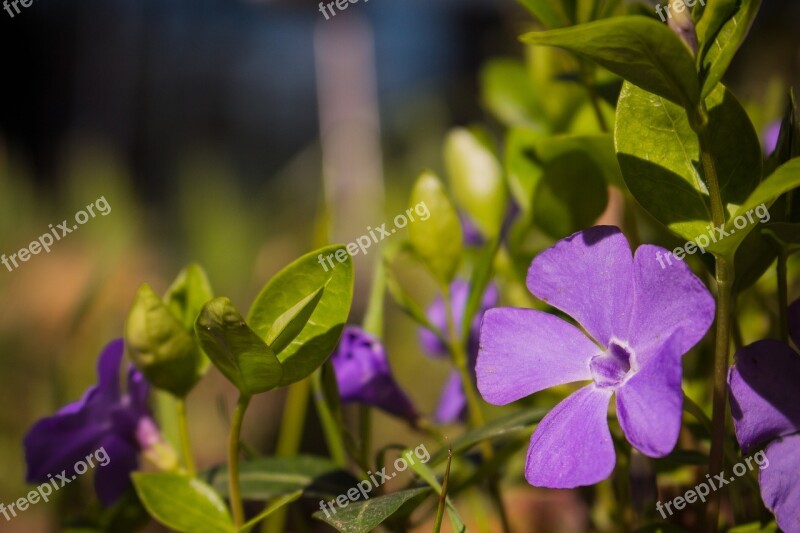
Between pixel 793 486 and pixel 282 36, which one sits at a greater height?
pixel 282 36

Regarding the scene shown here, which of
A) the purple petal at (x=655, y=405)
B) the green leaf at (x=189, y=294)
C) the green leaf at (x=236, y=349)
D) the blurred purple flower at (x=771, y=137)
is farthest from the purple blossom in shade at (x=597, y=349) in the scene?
the blurred purple flower at (x=771, y=137)

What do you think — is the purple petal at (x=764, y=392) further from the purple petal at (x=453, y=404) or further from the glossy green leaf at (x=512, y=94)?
the glossy green leaf at (x=512, y=94)

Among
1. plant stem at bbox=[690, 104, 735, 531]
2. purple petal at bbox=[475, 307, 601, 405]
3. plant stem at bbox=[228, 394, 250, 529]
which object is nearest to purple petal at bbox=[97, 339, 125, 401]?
plant stem at bbox=[228, 394, 250, 529]

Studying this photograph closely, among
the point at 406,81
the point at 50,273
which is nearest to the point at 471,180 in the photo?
the point at 50,273

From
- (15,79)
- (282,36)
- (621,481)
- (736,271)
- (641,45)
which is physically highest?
(15,79)

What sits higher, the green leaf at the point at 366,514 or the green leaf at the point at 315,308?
the green leaf at the point at 315,308

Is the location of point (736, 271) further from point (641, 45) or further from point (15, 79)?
point (15, 79)

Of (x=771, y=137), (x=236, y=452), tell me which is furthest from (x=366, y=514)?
(x=771, y=137)
